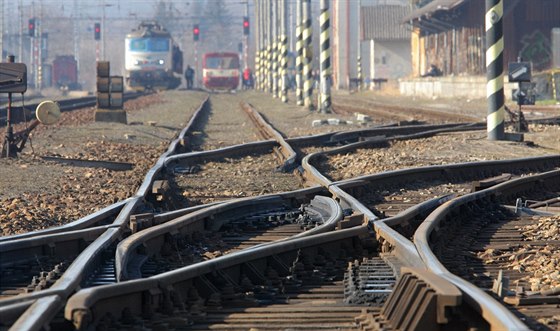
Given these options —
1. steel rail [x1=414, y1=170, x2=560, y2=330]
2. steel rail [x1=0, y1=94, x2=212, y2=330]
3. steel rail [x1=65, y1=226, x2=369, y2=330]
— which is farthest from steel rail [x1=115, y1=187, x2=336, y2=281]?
steel rail [x1=414, y1=170, x2=560, y2=330]

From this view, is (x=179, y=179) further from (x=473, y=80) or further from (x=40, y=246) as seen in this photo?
(x=473, y=80)

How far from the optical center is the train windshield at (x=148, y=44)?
63500mm

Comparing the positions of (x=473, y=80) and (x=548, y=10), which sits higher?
(x=548, y=10)

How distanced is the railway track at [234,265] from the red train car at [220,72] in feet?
226

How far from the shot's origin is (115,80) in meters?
27.5

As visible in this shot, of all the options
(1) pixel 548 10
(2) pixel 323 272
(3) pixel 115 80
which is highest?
(1) pixel 548 10

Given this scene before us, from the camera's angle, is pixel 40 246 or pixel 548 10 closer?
pixel 40 246

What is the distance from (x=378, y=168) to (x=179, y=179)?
2.49 meters

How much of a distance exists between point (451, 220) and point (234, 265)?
288 centimetres

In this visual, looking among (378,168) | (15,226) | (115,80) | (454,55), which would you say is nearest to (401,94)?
(454,55)

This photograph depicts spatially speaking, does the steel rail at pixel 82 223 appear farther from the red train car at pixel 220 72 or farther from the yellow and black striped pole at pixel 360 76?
the red train car at pixel 220 72

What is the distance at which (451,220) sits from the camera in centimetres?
841

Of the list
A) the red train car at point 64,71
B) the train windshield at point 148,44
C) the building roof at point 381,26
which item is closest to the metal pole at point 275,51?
the train windshield at point 148,44

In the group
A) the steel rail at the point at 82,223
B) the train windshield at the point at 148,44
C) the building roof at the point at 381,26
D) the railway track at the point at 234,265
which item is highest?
the building roof at the point at 381,26
